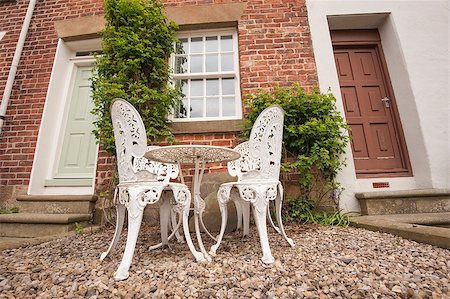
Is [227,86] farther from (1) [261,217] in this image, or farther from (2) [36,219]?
(2) [36,219]

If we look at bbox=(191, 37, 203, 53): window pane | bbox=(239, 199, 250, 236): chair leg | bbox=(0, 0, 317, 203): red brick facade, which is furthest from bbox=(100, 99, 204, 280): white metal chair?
bbox=(191, 37, 203, 53): window pane

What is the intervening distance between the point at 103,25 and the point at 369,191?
4695 mm

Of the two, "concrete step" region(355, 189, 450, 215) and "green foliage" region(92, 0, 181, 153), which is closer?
"concrete step" region(355, 189, 450, 215)

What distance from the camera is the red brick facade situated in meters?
3.21

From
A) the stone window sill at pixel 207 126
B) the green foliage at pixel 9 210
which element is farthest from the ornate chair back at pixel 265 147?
the green foliage at pixel 9 210

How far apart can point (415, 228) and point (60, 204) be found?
3.93 metres

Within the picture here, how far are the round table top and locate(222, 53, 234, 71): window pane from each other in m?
2.15

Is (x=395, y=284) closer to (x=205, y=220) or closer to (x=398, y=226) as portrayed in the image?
(x=398, y=226)

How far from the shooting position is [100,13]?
3.71 metres

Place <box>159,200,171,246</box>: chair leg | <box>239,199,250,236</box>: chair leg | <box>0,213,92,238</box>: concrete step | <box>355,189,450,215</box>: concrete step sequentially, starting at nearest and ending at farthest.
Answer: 1. <box>159,200,171,246</box>: chair leg
2. <box>239,199,250,236</box>: chair leg
3. <box>0,213,92,238</box>: concrete step
4. <box>355,189,450,215</box>: concrete step

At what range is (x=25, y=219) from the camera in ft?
8.31

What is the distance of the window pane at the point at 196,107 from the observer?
3.35 metres

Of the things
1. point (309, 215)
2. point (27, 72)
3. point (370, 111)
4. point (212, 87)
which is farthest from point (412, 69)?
point (27, 72)

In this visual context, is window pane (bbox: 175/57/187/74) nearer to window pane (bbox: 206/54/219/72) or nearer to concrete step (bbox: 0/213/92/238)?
window pane (bbox: 206/54/219/72)
